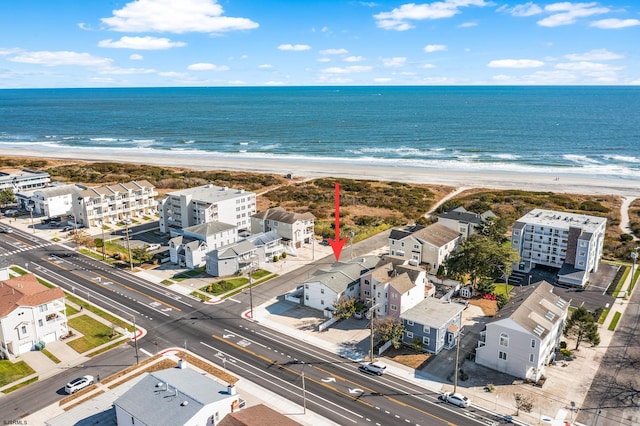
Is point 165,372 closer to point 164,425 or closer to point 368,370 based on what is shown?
point 164,425

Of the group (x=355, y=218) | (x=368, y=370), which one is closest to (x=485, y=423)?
(x=368, y=370)

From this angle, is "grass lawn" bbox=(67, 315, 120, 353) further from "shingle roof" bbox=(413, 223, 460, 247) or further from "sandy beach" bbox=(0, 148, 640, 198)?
"sandy beach" bbox=(0, 148, 640, 198)

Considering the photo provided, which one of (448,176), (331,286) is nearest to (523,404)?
(331,286)

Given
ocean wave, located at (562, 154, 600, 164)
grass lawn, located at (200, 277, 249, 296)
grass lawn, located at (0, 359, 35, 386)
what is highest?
ocean wave, located at (562, 154, 600, 164)

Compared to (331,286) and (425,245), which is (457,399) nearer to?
(331,286)

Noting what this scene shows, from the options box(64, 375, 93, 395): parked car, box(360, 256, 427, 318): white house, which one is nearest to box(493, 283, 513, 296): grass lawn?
box(360, 256, 427, 318): white house

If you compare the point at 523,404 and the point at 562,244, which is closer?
the point at 523,404
